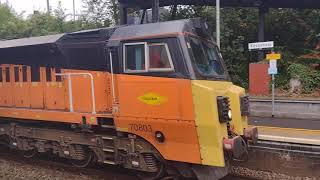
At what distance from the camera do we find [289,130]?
1412cm

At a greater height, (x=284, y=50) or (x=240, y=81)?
(x=284, y=50)

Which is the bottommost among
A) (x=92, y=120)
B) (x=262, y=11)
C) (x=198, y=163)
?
(x=198, y=163)

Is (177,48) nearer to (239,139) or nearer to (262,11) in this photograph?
(239,139)

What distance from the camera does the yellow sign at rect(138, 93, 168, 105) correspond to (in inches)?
317

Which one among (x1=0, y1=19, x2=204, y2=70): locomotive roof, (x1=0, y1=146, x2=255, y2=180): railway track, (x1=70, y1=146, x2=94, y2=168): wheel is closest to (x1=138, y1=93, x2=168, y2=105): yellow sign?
(x1=0, y1=19, x2=204, y2=70): locomotive roof

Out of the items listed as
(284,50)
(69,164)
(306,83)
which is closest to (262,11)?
(284,50)

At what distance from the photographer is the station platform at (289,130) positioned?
33.7 ft

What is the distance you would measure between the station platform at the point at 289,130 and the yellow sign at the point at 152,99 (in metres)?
3.58

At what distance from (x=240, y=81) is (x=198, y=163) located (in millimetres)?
19403

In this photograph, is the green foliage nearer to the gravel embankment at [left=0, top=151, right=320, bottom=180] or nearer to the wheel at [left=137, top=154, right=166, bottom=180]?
the gravel embankment at [left=0, top=151, right=320, bottom=180]

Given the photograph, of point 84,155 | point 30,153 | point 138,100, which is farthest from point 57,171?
point 138,100

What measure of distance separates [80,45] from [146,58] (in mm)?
1864

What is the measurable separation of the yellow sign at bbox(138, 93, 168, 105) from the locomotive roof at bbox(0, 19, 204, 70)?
109 centimetres

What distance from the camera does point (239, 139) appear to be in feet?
26.8
